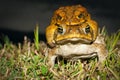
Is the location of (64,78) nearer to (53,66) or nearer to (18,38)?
(53,66)

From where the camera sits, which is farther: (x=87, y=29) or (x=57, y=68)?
(x=57, y=68)

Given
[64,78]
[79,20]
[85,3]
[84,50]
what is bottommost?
[64,78]

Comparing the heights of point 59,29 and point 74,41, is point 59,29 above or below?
above

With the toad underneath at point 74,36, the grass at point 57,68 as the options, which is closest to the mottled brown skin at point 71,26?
the toad underneath at point 74,36

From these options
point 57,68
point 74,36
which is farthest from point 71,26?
point 57,68

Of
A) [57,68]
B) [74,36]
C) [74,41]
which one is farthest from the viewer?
[57,68]

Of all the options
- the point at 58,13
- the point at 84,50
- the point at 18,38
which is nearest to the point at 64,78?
the point at 84,50

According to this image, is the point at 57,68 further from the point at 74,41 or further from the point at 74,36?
the point at 74,36

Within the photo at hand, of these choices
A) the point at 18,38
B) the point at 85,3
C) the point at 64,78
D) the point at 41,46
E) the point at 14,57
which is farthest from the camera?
the point at 85,3

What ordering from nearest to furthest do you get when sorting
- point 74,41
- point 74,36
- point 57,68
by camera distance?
point 74,36
point 74,41
point 57,68
